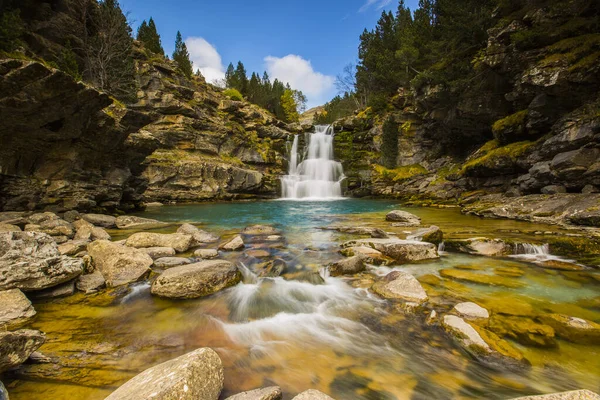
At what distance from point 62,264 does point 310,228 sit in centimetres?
891

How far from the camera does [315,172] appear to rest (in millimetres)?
36375

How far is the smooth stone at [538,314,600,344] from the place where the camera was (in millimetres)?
3468

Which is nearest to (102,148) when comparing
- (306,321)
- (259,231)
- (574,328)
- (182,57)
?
(259,231)

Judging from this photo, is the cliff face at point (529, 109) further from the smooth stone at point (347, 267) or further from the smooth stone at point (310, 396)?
the smooth stone at point (310, 396)

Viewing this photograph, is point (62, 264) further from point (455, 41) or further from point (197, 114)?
point (197, 114)

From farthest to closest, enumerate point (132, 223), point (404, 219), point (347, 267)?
point (132, 223)
point (404, 219)
point (347, 267)

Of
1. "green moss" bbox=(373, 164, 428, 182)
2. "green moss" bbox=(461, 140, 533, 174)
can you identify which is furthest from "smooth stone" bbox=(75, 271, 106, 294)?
"green moss" bbox=(373, 164, 428, 182)

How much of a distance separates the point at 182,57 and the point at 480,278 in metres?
62.4

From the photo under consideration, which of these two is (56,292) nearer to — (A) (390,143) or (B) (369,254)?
(B) (369,254)

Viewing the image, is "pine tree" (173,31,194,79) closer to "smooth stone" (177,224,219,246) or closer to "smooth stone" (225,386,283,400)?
"smooth stone" (177,224,219,246)

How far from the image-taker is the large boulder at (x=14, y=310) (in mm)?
3477

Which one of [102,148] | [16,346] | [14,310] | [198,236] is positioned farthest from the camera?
[102,148]

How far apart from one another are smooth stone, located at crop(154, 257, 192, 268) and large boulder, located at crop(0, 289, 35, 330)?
246cm

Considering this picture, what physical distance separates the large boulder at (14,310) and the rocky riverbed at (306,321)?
17 millimetres
